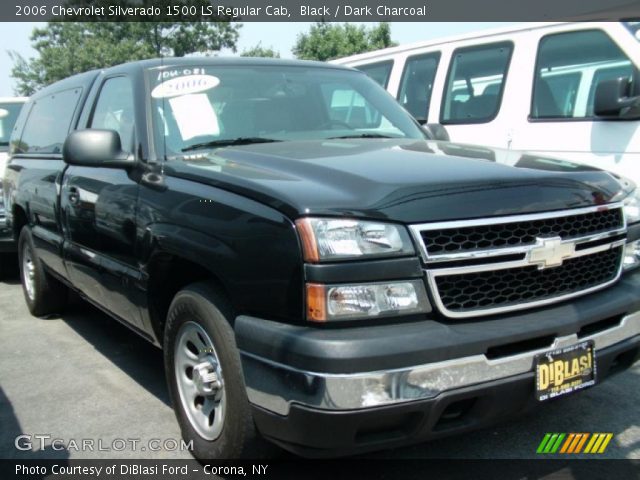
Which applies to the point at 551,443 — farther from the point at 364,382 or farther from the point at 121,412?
the point at 121,412

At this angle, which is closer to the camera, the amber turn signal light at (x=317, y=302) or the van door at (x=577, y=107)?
the amber turn signal light at (x=317, y=302)

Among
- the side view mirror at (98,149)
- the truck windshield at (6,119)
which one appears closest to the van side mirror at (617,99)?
the side view mirror at (98,149)

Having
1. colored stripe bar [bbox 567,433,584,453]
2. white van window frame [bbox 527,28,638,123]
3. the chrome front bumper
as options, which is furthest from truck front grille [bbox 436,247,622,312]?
white van window frame [bbox 527,28,638,123]

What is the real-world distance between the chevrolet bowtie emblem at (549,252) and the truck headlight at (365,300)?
48cm

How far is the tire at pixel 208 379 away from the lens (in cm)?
Result: 237

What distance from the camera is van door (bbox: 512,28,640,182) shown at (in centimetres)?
508

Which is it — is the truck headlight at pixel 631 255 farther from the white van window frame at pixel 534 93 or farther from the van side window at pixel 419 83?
the van side window at pixel 419 83

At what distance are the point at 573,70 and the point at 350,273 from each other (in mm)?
4433

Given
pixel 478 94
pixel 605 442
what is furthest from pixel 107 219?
pixel 478 94

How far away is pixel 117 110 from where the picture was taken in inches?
147

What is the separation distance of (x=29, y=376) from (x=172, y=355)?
1.79 m

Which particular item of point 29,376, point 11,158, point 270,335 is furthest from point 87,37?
point 270,335

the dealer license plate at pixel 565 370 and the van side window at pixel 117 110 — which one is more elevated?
the van side window at pixel 117 110

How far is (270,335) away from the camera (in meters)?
2.15
